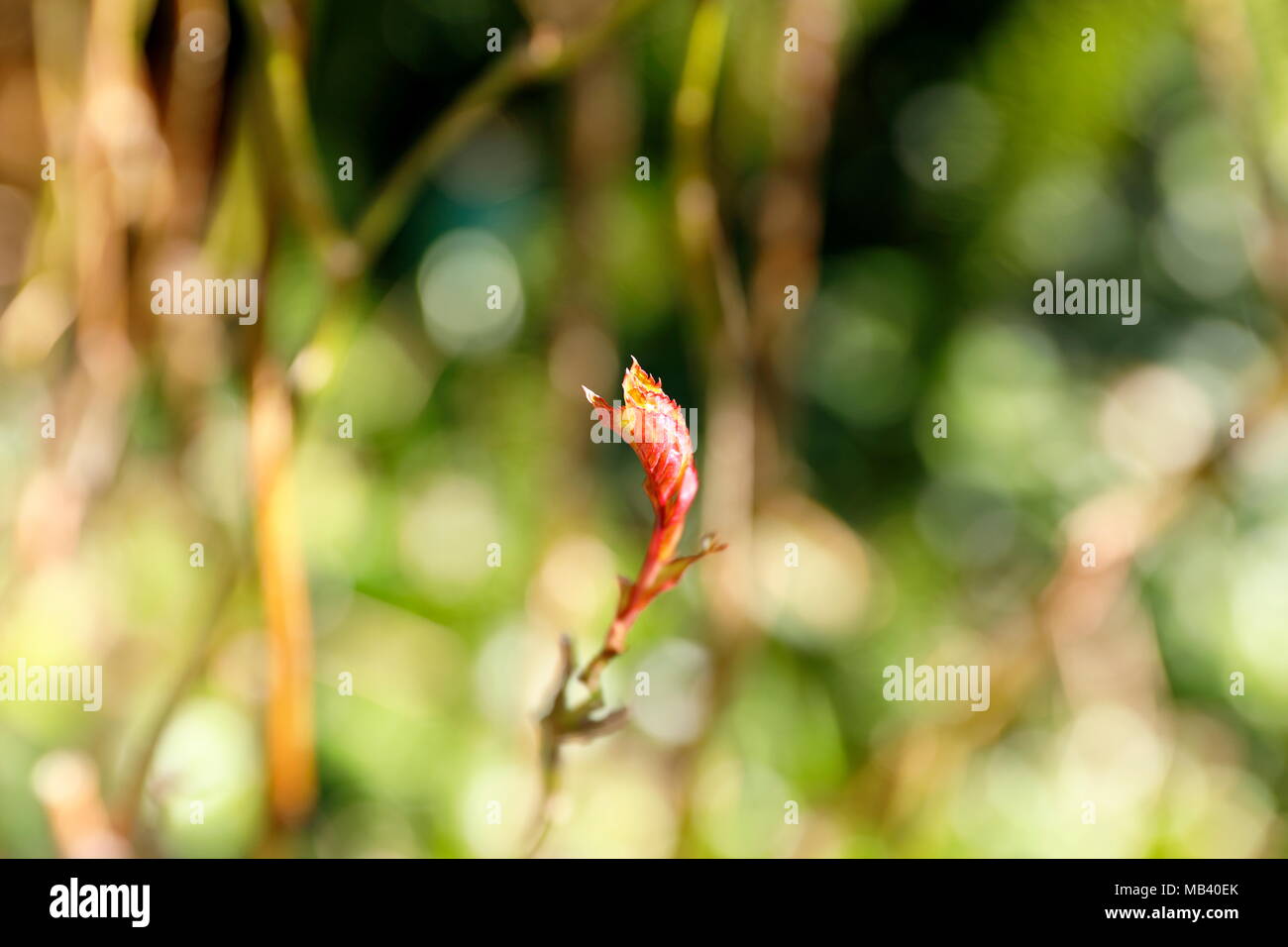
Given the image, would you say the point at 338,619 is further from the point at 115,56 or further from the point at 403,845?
the point at 115,56

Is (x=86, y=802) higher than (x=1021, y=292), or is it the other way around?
(x=1021, y=292)

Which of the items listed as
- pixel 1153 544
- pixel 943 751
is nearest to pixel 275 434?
pixel 943 751

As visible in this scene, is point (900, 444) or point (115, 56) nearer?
point (115, 56)

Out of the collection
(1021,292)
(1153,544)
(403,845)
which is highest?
(1021,292)

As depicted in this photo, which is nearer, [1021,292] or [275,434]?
[275,434]

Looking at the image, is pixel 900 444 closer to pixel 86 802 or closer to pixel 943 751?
pixel 943 751

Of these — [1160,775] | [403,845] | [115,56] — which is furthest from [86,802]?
[1160,775]
